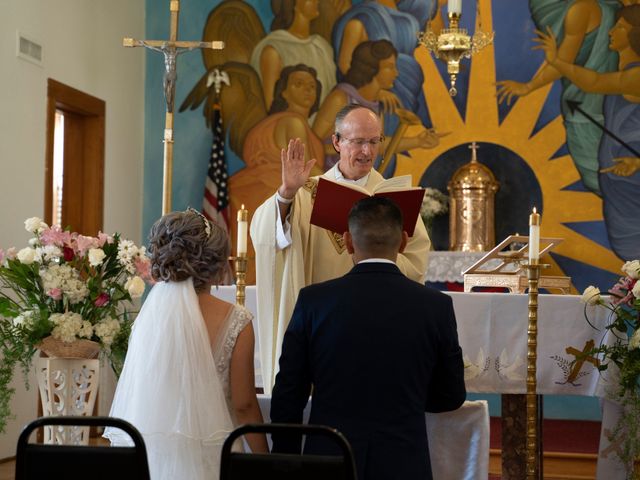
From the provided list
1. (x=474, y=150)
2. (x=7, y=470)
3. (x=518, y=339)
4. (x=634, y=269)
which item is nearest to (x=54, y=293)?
(x=518, y=339)

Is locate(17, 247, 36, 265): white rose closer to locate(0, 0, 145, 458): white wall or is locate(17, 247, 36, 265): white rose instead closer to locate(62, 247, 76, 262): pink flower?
locate(62, 247, 76, 262): pink flower

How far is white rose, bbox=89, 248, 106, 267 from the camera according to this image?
4715mm

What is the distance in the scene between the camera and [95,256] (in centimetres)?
472

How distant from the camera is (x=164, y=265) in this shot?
10.4 feet

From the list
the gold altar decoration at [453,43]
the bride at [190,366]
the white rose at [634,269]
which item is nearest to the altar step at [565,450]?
the white rose at [634,269]

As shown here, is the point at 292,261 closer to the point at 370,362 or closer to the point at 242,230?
the point at 242,230

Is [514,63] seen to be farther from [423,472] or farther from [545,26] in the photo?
[423,472]

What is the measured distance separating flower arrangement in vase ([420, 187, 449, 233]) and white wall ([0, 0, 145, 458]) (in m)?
3.01

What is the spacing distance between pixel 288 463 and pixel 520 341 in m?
3.34

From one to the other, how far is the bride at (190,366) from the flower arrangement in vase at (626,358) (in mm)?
2492

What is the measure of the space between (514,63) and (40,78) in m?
4.54

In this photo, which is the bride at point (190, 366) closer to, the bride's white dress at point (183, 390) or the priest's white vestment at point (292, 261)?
the bride's white dress at point (183, 390)

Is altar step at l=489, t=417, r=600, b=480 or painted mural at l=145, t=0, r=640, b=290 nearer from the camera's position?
altar step at l=489, t=417, r=600, b=480

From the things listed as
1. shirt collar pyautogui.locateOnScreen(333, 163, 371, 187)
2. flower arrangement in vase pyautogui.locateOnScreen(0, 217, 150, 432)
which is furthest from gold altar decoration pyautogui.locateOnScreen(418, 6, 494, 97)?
flower arrangement in vase pyautogui.locateOnScreen(0, 217, 150, 432)
